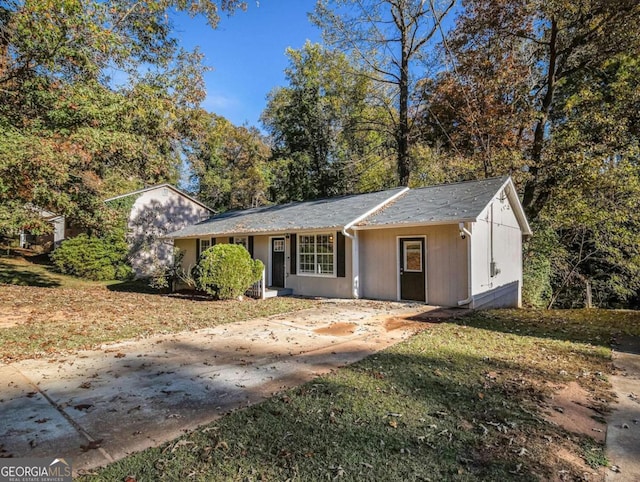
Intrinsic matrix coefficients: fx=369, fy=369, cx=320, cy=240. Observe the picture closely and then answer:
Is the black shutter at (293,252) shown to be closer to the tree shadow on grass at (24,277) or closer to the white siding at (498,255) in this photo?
the white siding at (498,255)

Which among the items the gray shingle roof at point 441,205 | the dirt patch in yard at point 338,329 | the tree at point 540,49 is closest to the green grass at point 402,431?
the dirt patch in yard at point 338,329

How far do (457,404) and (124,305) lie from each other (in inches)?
390

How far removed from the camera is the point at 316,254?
41.0 feet

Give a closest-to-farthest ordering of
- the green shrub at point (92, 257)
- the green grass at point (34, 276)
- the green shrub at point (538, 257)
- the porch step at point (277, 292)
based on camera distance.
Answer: the porch step at point (277, 292) → the green shrub at point (538, 257) → the green grass at point (34, 276) → the green shrub at point (92, 257)

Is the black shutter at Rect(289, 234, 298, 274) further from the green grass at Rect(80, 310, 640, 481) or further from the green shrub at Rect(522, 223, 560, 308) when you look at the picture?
the green shrub at Rect(522, 223, 560, 308)

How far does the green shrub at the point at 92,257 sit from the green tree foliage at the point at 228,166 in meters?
11.1

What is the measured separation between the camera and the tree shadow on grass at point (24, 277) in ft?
52.7

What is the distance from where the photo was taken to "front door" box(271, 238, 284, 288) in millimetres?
13588

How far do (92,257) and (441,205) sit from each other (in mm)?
16679

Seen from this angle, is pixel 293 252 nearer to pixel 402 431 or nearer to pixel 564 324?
pixel 564 324

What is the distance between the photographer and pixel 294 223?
1295cm

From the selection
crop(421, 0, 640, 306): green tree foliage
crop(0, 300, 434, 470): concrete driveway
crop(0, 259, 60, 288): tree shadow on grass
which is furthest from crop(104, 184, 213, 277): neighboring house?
crop(421, 0, 640, 306): green tree foliage

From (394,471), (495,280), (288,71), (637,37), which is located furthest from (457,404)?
(288,71)

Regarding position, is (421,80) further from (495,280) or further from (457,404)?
(457,404)
